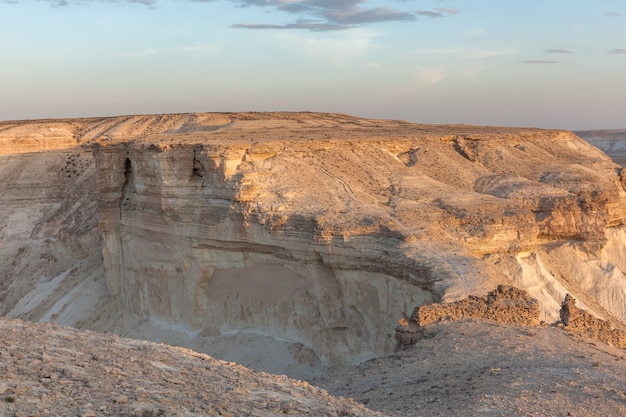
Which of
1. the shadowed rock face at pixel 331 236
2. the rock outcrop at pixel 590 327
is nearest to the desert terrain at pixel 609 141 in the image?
the shadowed rock face at pixel 331 236

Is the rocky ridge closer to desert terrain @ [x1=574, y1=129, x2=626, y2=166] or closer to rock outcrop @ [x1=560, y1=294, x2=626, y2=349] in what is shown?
rock outcrop @ [x1=560, y1=294, x2=626, y2=349]

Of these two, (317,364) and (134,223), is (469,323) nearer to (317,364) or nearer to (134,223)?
(317,364)

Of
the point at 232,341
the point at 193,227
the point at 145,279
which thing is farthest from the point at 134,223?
the point at 232,341

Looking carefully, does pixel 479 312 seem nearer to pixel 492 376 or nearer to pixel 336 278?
pixel 492 376

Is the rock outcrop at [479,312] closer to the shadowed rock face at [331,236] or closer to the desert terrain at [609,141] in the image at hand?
the shadowed rock face at [331,236]

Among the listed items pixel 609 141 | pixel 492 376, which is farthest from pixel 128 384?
pixel 609 141

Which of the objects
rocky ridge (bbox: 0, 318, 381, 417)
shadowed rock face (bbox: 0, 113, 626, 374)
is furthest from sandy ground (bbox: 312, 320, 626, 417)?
shadowed rock face (bbox: 0, 113, 626, 374)
